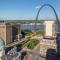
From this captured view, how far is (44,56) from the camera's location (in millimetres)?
22062

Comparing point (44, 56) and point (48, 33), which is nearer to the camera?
point (44, 56)

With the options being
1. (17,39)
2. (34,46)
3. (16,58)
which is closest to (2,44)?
(16,58)

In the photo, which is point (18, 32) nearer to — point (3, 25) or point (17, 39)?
point (17, 39)

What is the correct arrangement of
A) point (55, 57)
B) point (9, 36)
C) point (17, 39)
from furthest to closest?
1. point (17, 39)
2. point (9, 36)
3. point (55, 57)

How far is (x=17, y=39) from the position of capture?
3906cm

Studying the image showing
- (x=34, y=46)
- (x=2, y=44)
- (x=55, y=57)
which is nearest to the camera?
(x=2, y=44)

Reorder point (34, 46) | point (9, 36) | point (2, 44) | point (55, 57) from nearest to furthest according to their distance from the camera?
point (2, 44), point (55, 57), point (34, 46), point (9, 36)

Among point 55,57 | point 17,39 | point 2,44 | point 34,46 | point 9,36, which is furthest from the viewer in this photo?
point 17,39

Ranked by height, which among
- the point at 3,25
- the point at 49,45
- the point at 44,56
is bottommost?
the point at 44,56

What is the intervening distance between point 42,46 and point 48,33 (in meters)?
12.6

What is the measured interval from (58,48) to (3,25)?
45.4ft

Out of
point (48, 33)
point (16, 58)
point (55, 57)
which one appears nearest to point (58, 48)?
point (55, 57)

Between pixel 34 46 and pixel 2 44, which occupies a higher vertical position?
pixel 2 44

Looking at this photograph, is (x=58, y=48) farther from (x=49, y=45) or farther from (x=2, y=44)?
(x=2, y=44)
